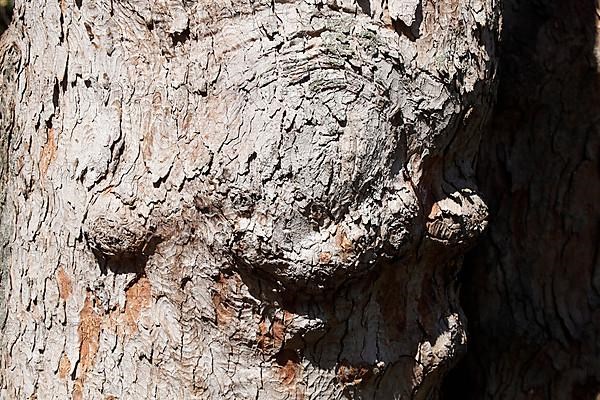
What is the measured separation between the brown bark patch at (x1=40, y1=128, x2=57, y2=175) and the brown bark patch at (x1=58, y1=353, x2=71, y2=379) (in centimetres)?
32

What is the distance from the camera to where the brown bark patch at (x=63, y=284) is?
62.1 inches

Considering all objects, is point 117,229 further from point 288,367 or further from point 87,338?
point 288,367

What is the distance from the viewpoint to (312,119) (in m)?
1.39

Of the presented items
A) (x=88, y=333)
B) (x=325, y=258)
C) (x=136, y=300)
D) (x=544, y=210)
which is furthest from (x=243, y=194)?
(x=544, y=210)

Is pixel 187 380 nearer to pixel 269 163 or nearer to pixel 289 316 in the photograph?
pixel 289 316

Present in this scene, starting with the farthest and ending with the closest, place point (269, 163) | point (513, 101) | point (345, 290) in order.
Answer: point (513, 101) → point (345, 290) → point (269, 163)

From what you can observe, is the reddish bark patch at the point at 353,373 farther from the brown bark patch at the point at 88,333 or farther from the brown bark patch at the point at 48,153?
the brown bark patch at the point at 48,153

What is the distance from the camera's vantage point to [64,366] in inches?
62.4

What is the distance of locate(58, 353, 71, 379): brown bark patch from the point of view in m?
1.58

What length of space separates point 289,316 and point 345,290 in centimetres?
10

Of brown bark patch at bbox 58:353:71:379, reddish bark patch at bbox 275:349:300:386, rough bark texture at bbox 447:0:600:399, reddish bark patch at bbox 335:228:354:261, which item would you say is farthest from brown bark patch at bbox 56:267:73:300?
rough bark texture at bbox 447:0:600:399

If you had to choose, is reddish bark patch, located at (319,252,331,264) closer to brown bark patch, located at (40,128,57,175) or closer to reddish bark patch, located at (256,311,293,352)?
reddish bark patch, located at (256,311,293,352)

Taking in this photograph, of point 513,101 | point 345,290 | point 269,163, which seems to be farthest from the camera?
point 513,101

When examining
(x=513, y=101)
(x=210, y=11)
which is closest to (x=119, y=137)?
(x=210, y=11)
